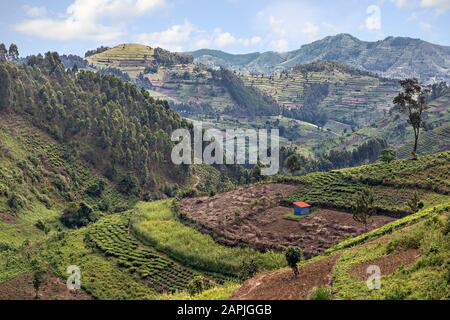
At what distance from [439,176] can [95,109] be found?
3664 inches

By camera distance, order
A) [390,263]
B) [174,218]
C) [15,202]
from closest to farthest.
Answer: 1. [390,263]
2. [174,218]
3. [15,202]

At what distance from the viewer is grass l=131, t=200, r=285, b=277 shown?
56.3 metres

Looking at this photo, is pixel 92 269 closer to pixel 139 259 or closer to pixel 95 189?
pixel 139 259

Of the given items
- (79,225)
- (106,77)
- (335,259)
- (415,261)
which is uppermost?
(106,77)

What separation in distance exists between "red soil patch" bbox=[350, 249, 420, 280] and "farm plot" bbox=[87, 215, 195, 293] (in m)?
25.6

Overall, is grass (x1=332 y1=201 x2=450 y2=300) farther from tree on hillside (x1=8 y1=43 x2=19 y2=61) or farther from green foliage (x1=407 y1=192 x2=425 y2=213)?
tree on hillside (x1=8 y1=43 x2=19 y2=61)

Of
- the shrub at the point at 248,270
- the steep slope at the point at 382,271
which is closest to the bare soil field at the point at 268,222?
the shrub at the point at 248,270

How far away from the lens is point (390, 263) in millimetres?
31734

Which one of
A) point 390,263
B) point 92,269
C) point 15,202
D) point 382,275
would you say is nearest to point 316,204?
point 92,269

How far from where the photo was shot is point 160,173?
12812 centimetres

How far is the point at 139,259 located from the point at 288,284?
34416 mm

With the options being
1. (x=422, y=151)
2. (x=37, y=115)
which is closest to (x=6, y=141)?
(x=37, y=115)
